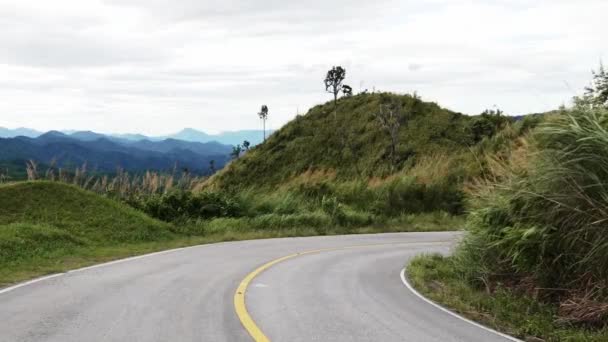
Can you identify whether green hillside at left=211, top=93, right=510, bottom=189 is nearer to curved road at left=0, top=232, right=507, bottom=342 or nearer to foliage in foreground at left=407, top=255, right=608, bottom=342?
curved road at left=0, top=232, right=507, bottom=342

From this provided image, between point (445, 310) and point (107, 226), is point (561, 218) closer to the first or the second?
point (445, 310)

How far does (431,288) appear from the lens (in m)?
10.8

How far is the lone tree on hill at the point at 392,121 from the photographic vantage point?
4860 centimetres

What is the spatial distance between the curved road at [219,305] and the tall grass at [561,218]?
69.5 inches

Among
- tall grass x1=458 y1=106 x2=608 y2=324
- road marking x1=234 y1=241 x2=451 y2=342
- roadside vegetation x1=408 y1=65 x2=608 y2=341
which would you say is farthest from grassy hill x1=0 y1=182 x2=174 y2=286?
tall grass x1=458 y1=106 x2=608 y2=324

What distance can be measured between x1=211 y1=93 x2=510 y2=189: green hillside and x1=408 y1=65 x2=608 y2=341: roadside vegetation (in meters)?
35.5

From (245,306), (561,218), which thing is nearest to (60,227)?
(245,306)

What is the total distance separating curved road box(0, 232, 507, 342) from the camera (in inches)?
269

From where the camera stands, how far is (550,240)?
8969mm

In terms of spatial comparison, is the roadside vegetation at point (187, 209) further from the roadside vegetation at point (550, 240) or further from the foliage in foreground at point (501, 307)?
the foliage in foreground at point (501, 307)

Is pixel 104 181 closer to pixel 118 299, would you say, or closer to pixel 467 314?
pixel 118 299

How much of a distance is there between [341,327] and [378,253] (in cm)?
921

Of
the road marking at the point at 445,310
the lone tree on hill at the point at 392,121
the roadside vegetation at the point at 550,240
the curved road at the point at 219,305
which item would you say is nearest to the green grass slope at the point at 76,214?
the curved road at the point at 219,305

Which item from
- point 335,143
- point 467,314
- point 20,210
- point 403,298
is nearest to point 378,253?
point 403,298
